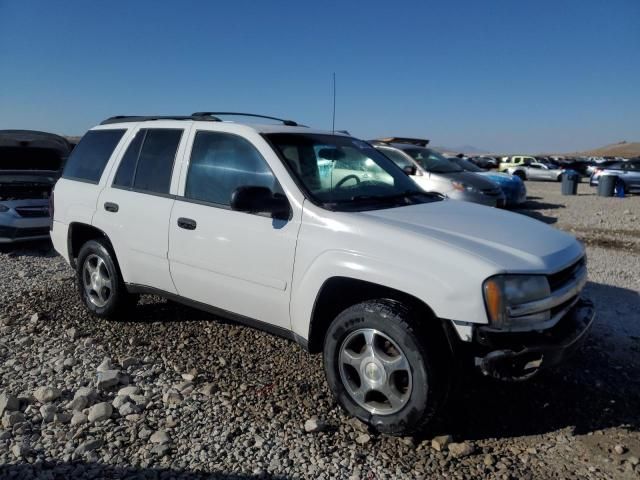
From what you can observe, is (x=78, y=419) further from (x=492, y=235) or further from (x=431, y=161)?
(x=431, y=161)

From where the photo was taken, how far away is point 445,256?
287 cm

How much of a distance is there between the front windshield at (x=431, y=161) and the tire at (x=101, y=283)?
8546mm

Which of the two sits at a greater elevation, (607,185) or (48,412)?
(607,185)

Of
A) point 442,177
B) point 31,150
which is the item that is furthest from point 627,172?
point 31,150

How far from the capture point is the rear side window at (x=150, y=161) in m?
4.27

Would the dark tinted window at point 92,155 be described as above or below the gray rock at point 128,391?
above

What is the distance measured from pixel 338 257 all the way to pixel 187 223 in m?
1.35

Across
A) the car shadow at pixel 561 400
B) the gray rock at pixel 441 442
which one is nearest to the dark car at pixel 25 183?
the car shadow at pixel 561 400

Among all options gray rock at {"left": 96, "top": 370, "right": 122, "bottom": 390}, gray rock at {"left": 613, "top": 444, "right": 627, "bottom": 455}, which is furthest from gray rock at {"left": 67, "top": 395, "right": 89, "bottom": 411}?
gray rock at {"left": 613, "top": 444, "right": 627, "bottom": 455}

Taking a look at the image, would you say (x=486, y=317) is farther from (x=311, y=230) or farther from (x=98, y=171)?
(x=98, y=171)

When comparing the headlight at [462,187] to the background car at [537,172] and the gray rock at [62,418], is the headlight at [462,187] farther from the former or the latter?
the background car at [537,172]

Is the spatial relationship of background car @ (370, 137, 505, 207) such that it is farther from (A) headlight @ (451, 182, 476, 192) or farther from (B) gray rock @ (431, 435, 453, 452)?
(B) gray rock @ (431, 435, 453, 452)

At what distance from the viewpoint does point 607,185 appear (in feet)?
64.9

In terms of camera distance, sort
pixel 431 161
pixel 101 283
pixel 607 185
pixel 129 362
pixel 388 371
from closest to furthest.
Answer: pixel 388 371 → pixel 129 362 → pixel 101 283 → pixel 431 161 → pixel 607 185
